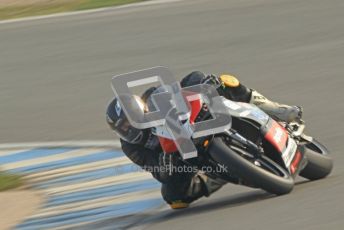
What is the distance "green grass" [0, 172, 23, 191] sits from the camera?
8.29 metres

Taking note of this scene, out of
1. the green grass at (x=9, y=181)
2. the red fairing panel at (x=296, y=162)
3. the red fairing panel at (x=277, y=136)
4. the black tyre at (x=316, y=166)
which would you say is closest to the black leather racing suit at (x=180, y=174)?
the red fairing panel at (x=277, y=136)

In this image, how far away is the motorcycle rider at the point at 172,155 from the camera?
20.2 ft

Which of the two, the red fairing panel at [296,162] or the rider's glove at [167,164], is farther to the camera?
the red fairing panel at [296,162]

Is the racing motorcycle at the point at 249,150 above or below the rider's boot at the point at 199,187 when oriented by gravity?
above

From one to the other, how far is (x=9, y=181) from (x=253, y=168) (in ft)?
10.7

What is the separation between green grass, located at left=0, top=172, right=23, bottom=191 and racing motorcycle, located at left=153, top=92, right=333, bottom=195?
2592 mm

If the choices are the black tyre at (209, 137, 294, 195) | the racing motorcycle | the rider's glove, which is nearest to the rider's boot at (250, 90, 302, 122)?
the racing motorcycle

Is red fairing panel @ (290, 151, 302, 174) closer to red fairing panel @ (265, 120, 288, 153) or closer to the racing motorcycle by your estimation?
the racing motorcycle

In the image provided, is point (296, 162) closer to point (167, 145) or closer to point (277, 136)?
point (277, 136)

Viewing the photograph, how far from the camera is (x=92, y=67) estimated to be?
1348 centimetres

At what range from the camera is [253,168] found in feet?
19.5

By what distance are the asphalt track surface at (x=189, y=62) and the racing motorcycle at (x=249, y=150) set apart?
18 centimetres

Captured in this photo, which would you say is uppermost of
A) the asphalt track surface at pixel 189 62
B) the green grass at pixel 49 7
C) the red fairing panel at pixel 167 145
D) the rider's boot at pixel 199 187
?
the red fairing panel at pixel 167 145

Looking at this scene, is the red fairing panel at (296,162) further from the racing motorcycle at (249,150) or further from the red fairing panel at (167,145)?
the red fairing panel at (167,145)
